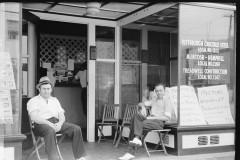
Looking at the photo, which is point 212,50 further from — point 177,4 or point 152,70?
point 152,70

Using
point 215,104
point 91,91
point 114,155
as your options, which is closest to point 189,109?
point 215,104

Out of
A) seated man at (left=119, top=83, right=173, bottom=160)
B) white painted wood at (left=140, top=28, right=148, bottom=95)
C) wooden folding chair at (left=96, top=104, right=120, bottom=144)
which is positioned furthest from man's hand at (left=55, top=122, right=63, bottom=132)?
white painted wood at (left=140, top=28, right=148, bottom=95)

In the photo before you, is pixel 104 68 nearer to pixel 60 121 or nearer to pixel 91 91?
pixel 91 91

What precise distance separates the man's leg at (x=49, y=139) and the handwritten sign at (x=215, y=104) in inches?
113

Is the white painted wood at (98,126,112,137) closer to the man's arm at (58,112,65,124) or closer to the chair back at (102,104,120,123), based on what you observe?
the chair back at (102,104,120,123)

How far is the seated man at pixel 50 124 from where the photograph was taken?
4.72m

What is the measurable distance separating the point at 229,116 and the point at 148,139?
62.5 inches

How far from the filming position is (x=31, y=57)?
22.5 ft

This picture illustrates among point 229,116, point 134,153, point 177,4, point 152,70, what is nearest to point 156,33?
point 152,70

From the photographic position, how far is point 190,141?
5.91m

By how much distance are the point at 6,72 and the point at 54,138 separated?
112 centimetres

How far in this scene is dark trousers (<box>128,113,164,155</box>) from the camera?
5.54m

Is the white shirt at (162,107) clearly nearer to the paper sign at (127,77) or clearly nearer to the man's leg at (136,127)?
the man's leg at (136,127)

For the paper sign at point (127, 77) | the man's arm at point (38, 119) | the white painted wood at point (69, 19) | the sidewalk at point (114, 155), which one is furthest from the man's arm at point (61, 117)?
the paper sign at point (127, 77)
